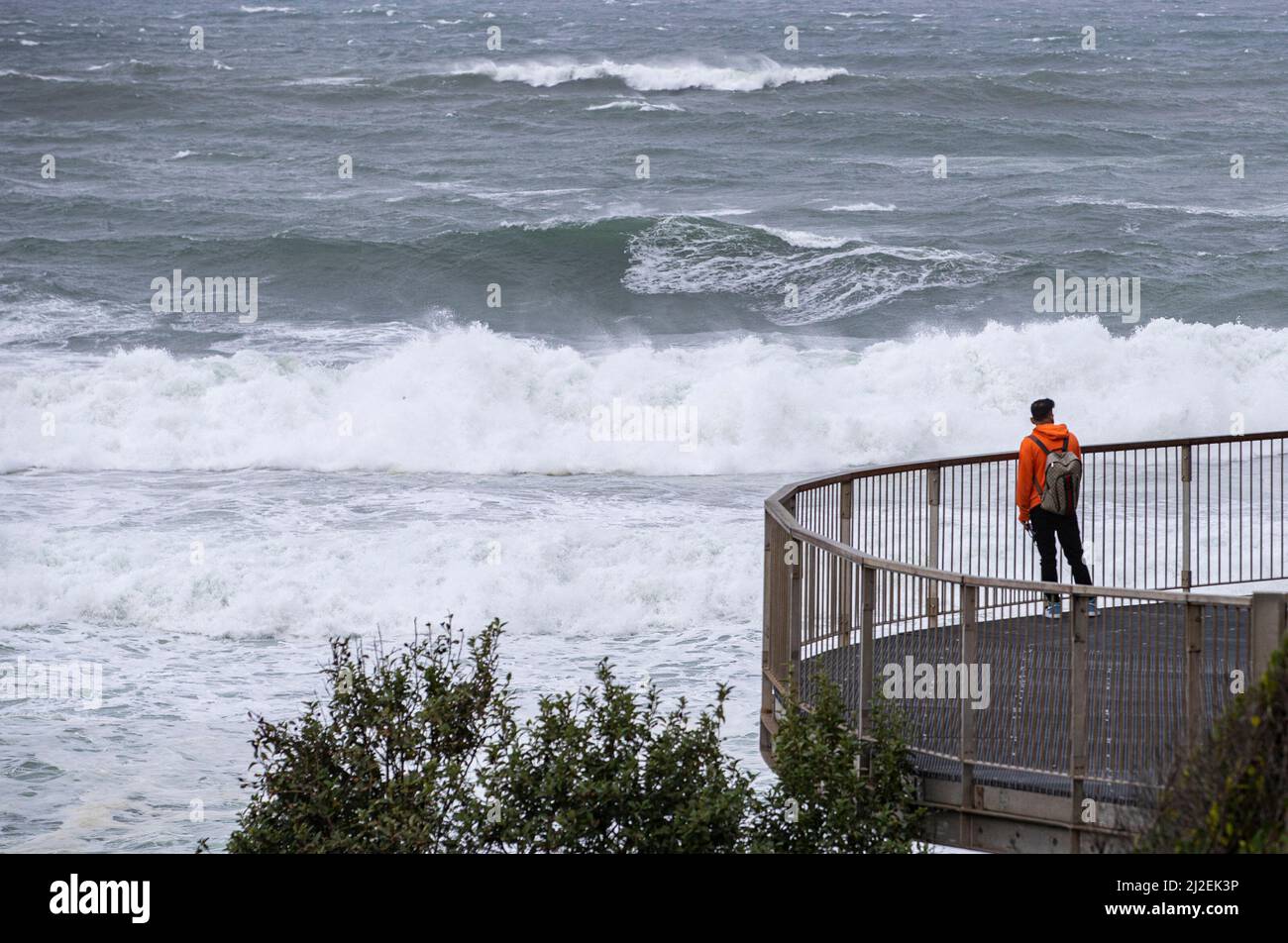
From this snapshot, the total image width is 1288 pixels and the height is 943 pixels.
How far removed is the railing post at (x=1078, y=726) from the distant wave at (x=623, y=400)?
21085 mm

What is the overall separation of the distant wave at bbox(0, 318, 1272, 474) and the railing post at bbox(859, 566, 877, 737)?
20.3 meters

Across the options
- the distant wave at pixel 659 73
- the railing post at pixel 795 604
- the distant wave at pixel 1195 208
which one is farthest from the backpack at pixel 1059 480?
the distant wave at pixel 659 73

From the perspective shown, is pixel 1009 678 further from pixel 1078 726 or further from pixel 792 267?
pixel 792 267

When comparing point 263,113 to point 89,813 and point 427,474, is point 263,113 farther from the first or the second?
point 89,813

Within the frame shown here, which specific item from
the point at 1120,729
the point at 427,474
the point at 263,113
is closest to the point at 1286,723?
the point at 1120,729

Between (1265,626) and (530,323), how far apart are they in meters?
33.0

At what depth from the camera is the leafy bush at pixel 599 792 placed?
8.21 m

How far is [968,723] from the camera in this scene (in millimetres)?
8156

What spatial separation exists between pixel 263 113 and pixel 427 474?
113 feet

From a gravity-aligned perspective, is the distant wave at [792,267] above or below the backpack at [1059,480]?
above

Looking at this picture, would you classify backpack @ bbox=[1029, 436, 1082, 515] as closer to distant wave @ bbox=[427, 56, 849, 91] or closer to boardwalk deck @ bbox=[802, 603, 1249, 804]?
boardwalk deck @ bbox=[802, 603, 1249, 804]

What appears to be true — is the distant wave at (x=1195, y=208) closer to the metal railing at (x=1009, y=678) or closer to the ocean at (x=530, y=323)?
the ocean at (x=530, y=323)

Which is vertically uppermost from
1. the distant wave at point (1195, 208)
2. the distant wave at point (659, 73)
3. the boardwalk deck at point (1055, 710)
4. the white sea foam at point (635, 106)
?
the distant wave at point (659, 73)

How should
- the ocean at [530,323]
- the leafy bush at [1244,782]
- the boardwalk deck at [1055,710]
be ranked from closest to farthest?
the leafy bush at [1244,782], the boardwalk deck at [1055,710], the ocean at [530,323]
